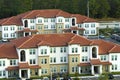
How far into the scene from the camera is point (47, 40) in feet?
188

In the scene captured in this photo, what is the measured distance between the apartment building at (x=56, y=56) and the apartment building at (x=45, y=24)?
21197mm

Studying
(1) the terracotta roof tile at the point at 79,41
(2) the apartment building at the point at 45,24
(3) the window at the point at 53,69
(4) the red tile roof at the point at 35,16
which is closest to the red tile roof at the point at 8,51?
(3) the window at the point at 53,69

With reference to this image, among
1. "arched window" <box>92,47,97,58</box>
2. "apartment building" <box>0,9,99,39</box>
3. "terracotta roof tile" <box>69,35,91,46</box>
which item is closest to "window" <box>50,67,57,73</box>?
"terracotta roof tile" <box>69,35,91,46</box>

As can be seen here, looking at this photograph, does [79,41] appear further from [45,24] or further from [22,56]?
[45,24]

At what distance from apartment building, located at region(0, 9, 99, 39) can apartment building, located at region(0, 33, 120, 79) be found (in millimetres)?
21197

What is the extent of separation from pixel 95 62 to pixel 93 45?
2.14 meters

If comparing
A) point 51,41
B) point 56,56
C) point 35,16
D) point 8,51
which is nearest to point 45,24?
point 35,16

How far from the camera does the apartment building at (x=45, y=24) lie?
259ft

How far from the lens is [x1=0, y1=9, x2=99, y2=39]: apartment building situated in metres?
79.0

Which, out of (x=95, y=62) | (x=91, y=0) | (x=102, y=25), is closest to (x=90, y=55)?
(x=95, y=62)

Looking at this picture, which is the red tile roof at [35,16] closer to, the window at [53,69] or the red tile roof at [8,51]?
the red tile roof at [8,51]

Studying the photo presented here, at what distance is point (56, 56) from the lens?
56781mm

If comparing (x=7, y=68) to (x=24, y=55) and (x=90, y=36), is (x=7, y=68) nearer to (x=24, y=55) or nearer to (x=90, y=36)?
(x=24, y=55)

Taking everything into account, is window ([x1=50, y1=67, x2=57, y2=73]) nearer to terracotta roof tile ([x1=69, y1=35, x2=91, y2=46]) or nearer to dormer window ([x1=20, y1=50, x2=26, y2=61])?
dormer window ([x1=20, y1=50, x2=26, y2=61])
